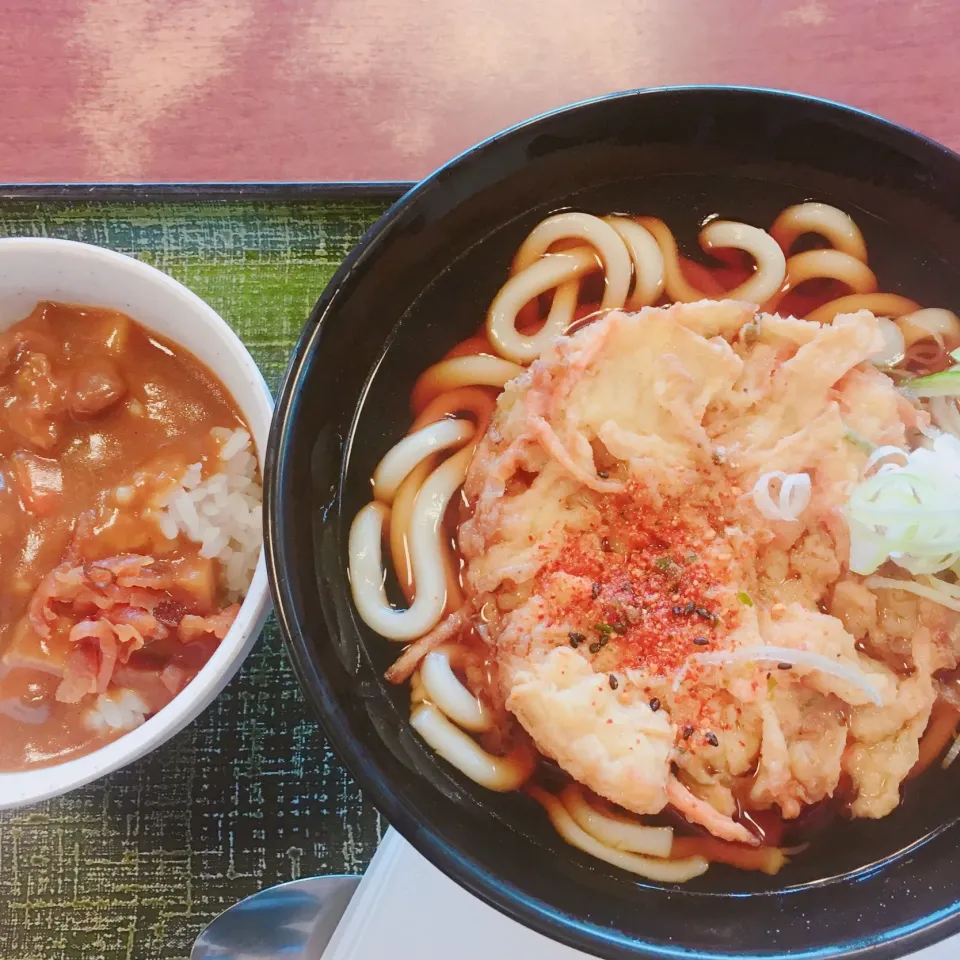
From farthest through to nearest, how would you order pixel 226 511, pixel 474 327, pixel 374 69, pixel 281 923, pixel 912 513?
pixel 374 69, pixel 474 327, pixel 281 923, pixel 226 511, pixel 912 513

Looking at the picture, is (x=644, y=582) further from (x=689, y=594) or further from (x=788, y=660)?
(x=788, y=660)

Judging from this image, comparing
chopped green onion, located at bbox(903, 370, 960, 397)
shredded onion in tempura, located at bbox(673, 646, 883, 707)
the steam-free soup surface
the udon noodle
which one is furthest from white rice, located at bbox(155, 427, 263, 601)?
chopped green onion, located at bbox(903, 370, 960, 397)

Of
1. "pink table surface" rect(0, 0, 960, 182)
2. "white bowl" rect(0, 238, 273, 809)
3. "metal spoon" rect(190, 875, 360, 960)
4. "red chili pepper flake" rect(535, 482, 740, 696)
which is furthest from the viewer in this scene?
"pink table surface" rect(0, 0, 960, 182)

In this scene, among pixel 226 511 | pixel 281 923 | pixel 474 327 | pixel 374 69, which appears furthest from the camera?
pixel 374 69

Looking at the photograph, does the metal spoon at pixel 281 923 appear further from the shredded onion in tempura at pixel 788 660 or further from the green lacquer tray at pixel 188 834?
the shredded onion in tempura at pixel 788 660

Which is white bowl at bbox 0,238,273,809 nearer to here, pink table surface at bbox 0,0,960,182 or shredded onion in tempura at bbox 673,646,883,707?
pink table surface at bbox 0,0,960,182

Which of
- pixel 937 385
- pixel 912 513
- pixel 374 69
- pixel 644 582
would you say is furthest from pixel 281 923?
pixel 374 69

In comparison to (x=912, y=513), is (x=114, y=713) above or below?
below
